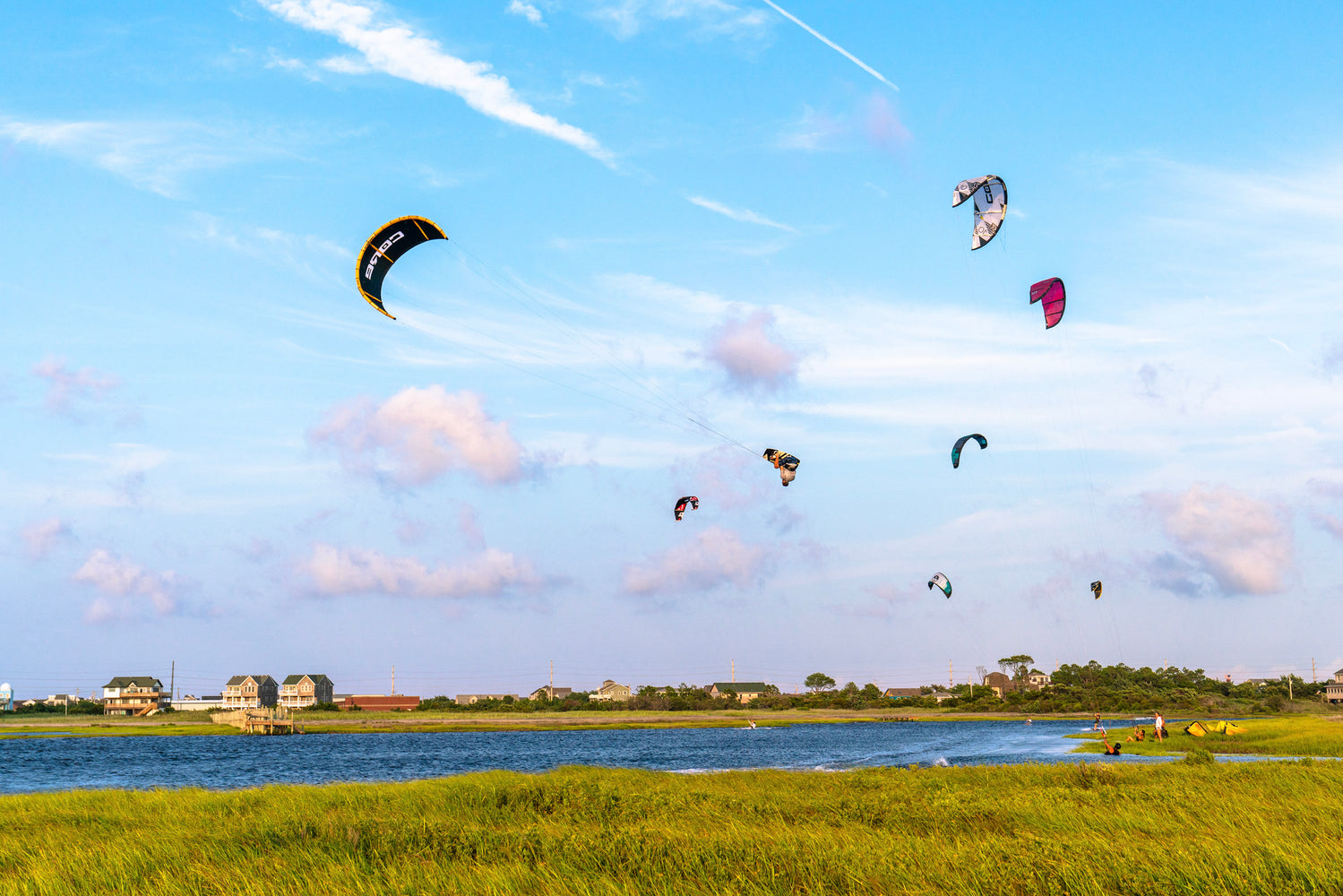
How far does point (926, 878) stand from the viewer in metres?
12.1

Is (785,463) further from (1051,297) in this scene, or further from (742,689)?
(742,689)

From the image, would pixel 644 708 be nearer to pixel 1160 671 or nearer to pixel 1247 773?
pixel 1160 671

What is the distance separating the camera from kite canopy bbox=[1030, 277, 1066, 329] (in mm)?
33344

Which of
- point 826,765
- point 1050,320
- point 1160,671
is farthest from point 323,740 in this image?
point 1160,671

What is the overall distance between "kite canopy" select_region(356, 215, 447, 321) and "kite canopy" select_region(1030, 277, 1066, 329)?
1922cm

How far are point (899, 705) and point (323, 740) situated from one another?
324ft

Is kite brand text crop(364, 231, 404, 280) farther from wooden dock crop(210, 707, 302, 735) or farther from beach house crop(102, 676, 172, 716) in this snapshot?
beach house crop(102, 676, 172, 716)

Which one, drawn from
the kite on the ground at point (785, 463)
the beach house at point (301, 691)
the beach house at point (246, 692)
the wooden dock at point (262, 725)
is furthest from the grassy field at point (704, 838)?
the beach house at point (301, 691)

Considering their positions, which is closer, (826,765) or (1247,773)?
(1247,773)

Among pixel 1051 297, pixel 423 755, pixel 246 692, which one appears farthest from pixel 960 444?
pixel 246 692

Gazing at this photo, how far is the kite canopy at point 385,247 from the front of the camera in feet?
86.2

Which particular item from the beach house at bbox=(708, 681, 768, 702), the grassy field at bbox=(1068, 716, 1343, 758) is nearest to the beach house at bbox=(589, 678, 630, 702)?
the beach house at bbox=(708, 681, 768, 702)

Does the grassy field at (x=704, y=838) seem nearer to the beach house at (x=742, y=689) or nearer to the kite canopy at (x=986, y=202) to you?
the kite canopy at (x=986, y=202)

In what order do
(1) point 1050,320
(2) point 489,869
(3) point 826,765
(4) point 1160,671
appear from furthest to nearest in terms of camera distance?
(4) point 1160,671 < (3) point 826,765 < (1) point 1050,320 < (2) point 489,869
